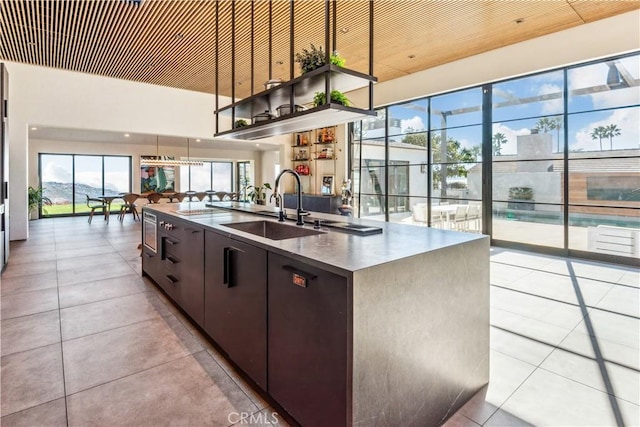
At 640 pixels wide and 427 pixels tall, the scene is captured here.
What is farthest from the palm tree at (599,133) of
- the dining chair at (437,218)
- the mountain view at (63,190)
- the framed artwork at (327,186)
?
the mountain view at (63,190)

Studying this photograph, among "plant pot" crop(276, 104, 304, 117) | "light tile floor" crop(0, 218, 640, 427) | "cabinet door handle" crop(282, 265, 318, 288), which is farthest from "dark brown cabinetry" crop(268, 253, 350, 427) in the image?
"plant pot" crop(276, 104, 304, 117)

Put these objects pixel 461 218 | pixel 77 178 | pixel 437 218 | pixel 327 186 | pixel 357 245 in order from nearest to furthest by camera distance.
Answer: pixel 357 245
pixel 461 218
pixel 437 218
pixel 327 186
pixel 77 178

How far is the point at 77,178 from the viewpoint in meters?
12.0

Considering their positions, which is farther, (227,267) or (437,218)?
(437,218)

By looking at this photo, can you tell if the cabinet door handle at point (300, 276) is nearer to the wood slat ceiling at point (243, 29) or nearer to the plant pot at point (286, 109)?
the plant pot at point (286, 109)

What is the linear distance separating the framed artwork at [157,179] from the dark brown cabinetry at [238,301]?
38.8ft

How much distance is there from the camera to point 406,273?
1.51m

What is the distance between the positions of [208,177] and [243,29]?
11.7 meters

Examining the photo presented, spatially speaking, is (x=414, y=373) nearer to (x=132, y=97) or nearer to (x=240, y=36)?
(x=240, y=36)

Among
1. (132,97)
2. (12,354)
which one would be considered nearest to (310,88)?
(12,354)

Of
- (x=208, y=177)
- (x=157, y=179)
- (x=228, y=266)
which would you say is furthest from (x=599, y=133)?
(x=208, y=177)

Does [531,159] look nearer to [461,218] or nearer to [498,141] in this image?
[498,141]

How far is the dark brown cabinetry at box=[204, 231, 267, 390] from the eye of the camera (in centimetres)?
187

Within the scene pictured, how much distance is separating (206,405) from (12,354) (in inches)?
63.8
